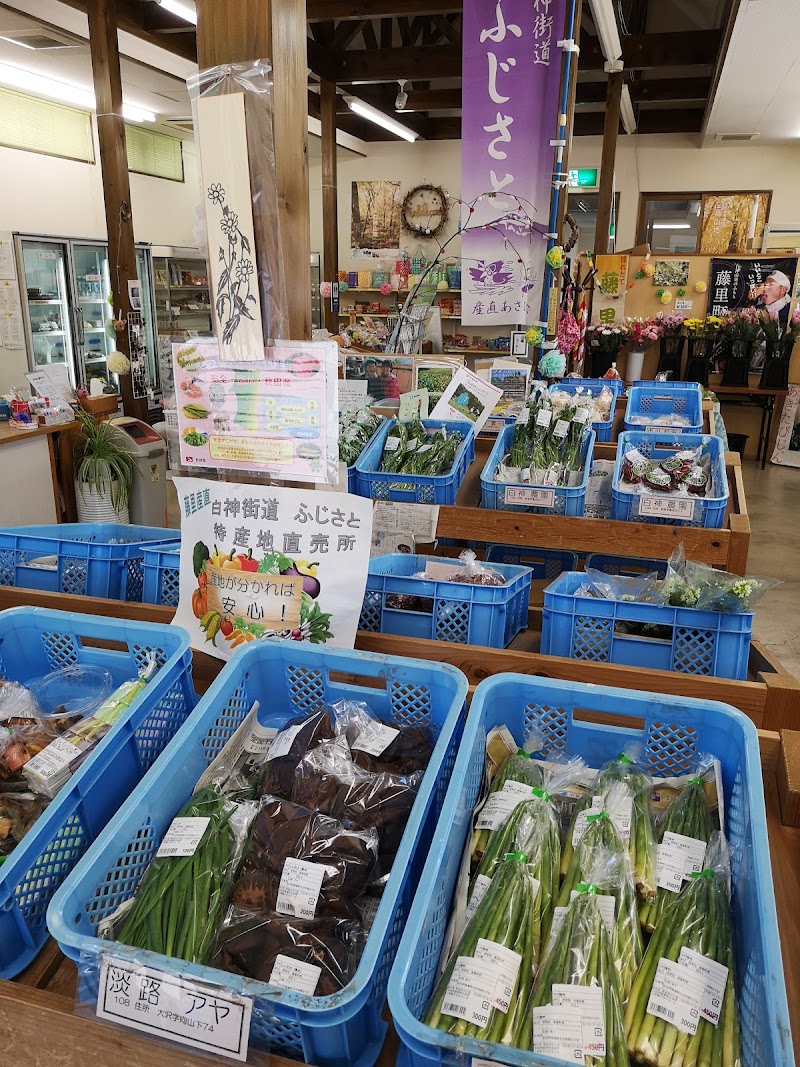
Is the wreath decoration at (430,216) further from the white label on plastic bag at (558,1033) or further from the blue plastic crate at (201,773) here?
the white label on plastic bag at (558,1033)

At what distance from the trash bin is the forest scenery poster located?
24.8 feet

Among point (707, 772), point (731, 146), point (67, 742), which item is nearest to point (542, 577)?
point (707, 772)

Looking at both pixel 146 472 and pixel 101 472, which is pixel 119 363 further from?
pixel 101 472

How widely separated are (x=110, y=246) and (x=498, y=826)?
20.1ft

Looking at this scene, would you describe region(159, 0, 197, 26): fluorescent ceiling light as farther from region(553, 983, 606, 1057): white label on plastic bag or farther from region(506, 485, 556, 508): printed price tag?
region(553, 983, 606, 1057): white label on plastic bag

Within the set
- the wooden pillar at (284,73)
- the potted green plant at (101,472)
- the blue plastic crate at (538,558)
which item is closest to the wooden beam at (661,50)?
the potted green plant at (101,472)

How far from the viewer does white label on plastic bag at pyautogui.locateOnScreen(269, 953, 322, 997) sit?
0.90 meters

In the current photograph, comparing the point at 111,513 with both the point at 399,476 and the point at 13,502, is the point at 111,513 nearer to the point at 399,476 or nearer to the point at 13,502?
the point at 13,502

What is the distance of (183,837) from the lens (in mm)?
1103

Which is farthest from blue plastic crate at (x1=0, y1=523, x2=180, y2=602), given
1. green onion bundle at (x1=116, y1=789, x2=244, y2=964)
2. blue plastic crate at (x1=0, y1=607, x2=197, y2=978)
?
green onion bundle at (x1=116, y1=789, x2=244, y2=964)

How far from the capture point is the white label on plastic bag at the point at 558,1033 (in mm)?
837

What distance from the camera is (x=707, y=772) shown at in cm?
122

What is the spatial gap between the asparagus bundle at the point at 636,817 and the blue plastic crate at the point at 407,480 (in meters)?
1.69

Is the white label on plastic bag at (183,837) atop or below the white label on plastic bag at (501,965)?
atop
